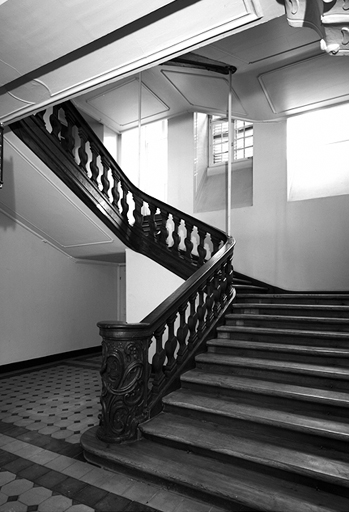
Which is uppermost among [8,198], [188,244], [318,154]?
[318,154]

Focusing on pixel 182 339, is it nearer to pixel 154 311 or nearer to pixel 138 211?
pixel 154 311

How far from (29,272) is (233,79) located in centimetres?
464

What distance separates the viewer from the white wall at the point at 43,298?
18.7 feet

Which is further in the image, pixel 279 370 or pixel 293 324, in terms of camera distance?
pixel 293 324

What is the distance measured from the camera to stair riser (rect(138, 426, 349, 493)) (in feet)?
6.69

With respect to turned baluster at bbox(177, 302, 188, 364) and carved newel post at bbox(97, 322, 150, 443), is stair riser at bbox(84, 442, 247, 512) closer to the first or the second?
carved newel post at bbox(97, 322, 150, 443)

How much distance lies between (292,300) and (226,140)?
387 centimetres

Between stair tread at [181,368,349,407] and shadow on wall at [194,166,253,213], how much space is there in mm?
3882

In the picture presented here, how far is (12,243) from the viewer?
580 centimetres

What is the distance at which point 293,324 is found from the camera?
3783 millimetres

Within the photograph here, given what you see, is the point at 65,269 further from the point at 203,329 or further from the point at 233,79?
the point at 233,79

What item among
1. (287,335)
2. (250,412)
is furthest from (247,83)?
(250,412)

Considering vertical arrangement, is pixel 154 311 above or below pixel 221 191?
below

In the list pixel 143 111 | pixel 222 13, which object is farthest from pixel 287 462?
pixel 143 111
